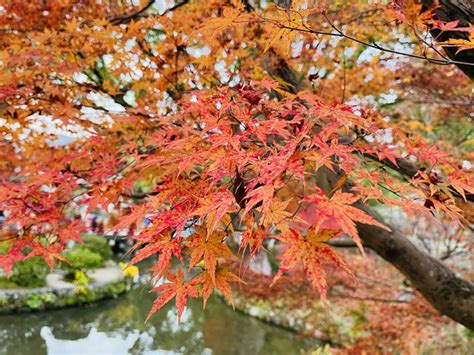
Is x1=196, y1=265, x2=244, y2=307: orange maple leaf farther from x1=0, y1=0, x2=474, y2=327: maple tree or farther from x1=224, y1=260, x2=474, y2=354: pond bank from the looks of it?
x1=224, y1=260, x2=474, y2=354: pond bank

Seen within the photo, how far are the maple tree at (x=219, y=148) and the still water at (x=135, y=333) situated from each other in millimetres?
5757

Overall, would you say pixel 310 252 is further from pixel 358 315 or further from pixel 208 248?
pixel 358 315

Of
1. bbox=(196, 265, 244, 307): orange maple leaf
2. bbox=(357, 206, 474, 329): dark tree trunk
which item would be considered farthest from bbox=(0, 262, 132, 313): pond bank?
bbox=(196, 265, 244, 307): orange maple leaf

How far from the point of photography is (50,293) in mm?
9852

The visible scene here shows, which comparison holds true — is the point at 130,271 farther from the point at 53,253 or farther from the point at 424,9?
the point at 424,9

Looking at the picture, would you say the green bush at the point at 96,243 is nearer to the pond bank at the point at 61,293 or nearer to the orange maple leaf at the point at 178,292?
the pond bank at the point at 61,293

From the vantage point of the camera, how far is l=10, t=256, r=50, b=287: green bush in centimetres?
991

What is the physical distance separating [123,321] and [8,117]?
8299 millimetres

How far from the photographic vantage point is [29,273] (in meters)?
10.0

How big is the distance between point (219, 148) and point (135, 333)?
28.4ft

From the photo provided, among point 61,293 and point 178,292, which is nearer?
point 178,292

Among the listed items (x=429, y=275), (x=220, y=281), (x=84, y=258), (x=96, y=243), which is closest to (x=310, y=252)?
(x=220, y=281)

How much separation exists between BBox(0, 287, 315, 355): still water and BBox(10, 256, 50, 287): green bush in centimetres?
100

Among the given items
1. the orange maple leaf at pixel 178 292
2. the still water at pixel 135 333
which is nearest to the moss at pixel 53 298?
the still water at pixel 135 333
